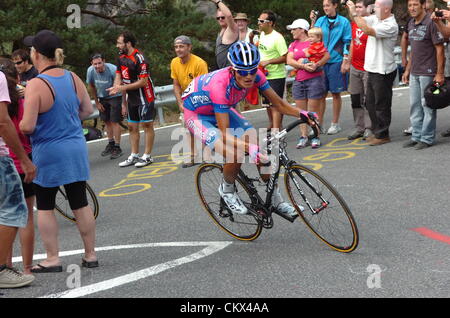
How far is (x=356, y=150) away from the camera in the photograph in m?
9.81

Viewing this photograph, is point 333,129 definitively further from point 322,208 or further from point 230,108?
point 322,208

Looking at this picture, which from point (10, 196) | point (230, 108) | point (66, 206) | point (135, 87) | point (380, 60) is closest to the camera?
point (10, 196)

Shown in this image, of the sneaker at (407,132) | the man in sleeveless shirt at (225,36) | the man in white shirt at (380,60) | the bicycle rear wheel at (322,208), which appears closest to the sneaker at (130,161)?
the man in sleeveless shirt at (225,36)

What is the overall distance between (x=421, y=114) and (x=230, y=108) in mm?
4485

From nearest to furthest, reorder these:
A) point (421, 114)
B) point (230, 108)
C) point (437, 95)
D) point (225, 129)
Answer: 1. point (225, 129)
2. point (230, 108)
3. point (437, 95)
4. point (421, 114)

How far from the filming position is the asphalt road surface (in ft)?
16.1

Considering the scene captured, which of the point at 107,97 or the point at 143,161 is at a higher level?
the point at 107,97

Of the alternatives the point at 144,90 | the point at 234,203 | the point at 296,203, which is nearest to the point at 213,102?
the point at 234,203

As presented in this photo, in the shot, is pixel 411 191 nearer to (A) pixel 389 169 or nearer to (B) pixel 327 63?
(A) pixel 389 169

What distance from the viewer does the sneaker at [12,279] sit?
5.17 metres

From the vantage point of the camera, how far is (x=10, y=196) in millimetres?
5074

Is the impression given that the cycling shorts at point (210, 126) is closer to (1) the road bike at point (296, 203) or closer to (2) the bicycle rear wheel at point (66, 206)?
(1) the road bike at point (296, 203)

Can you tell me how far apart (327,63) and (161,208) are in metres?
4.45
